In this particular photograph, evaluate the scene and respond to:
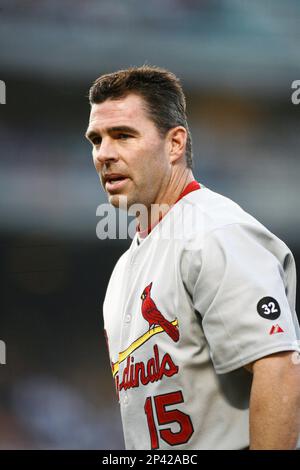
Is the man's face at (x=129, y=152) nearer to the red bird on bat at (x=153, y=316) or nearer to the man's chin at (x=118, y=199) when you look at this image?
the man's chin at (x=118, y=199)

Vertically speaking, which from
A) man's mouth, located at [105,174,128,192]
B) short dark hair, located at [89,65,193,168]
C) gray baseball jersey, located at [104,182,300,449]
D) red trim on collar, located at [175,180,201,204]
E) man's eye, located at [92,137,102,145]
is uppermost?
short dark hair, located at [89,65,193,168]

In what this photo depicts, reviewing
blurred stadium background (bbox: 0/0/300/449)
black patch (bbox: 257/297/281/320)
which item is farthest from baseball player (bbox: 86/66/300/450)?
blurred stadium background (bbox: 0/0/300/449)

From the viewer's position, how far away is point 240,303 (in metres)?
1.06

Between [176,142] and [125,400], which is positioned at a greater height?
[176,142]

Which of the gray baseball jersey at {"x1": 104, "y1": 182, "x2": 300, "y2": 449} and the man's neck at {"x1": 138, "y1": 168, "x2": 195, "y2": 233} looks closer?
the gray baseball jersey at {"x1": 104, "y1": 182, "x2": 300, "y2": 449}

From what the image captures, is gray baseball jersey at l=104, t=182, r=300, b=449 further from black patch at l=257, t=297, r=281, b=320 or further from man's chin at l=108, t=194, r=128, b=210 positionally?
man's chin at l=108, t=194, r=128, b=210

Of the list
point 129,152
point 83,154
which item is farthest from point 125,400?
point 83,154

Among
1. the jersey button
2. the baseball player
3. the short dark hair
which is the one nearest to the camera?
the baseball player

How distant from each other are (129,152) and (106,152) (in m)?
0.04

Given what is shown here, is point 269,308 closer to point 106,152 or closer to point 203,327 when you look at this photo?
point 203,327

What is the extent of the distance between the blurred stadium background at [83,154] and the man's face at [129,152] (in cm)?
192

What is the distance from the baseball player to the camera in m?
1.04
